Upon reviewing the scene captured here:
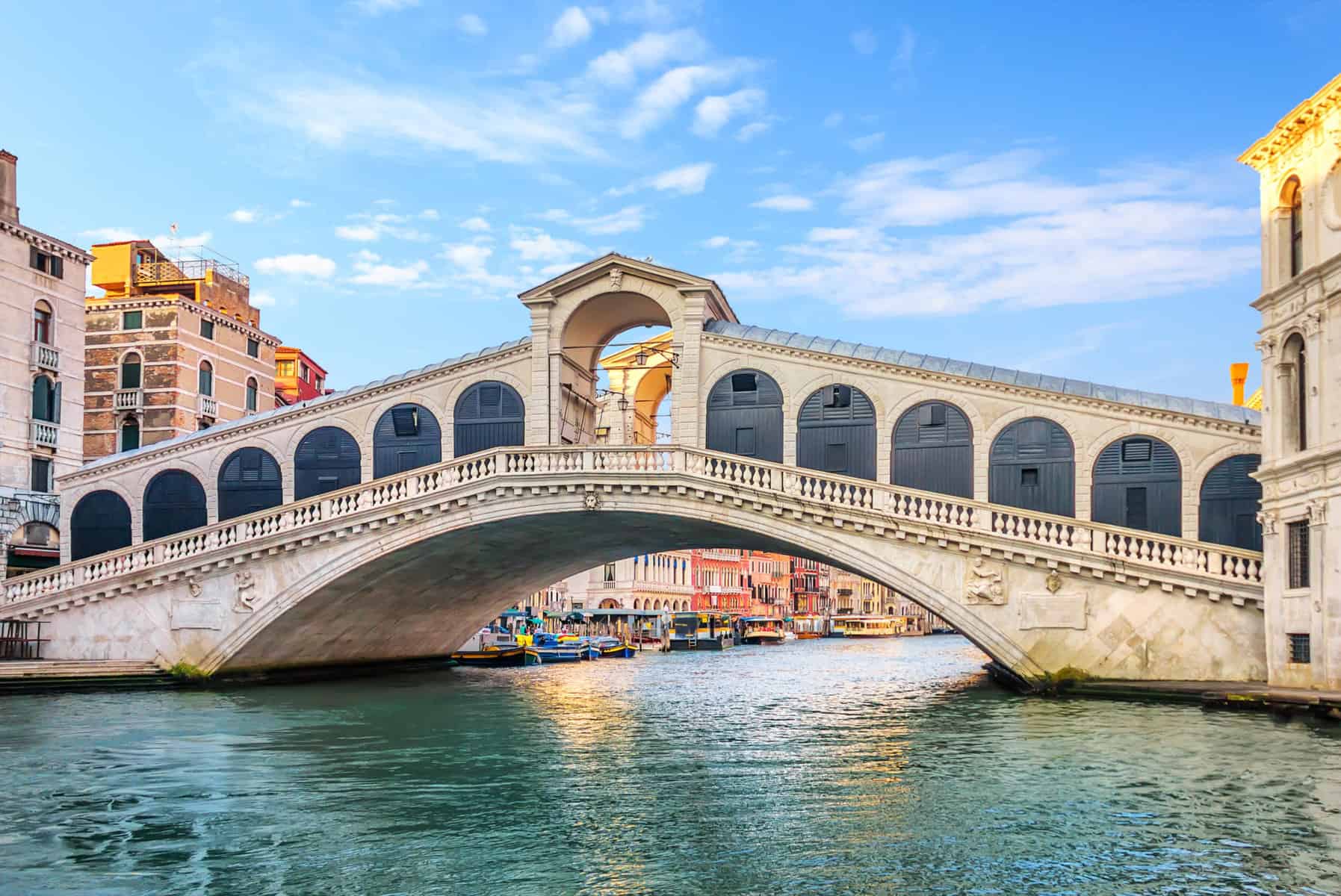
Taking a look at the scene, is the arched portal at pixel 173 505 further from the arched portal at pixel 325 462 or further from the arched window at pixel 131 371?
the arched window at pixel 131 371

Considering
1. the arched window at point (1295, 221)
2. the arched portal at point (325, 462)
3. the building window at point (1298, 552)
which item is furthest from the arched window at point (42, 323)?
the building window at point (1298, 552)

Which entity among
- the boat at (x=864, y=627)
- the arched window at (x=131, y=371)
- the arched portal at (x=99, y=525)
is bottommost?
the boat at (x=864, y=627)

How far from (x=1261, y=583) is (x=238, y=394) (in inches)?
1562

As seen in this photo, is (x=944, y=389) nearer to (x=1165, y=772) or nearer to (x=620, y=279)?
(x=620, y=279)

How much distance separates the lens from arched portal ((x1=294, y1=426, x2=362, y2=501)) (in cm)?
3791

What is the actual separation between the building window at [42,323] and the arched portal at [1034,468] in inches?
1125

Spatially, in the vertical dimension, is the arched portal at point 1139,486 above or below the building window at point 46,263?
below

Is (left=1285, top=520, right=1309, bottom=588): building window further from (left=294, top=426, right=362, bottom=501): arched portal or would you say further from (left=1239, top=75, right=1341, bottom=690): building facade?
(left=294, top=426, right=362, bottom=501): arched portal

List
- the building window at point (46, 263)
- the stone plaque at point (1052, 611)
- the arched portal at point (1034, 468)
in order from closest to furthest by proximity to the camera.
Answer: the stone plaque at point (1052, 611), the arched portal at point (1034, 468), the building window at point (46, 263)

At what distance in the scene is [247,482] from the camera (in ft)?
127

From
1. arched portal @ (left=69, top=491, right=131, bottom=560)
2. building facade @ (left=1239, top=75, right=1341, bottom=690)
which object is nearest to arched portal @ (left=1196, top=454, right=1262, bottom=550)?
building facade @ (left=1239, top=75, right=1341, bottom=690)

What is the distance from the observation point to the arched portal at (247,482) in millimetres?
38469

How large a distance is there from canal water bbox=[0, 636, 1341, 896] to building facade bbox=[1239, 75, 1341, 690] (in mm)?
2286

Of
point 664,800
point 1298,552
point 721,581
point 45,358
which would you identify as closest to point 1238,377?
point 1298,552
